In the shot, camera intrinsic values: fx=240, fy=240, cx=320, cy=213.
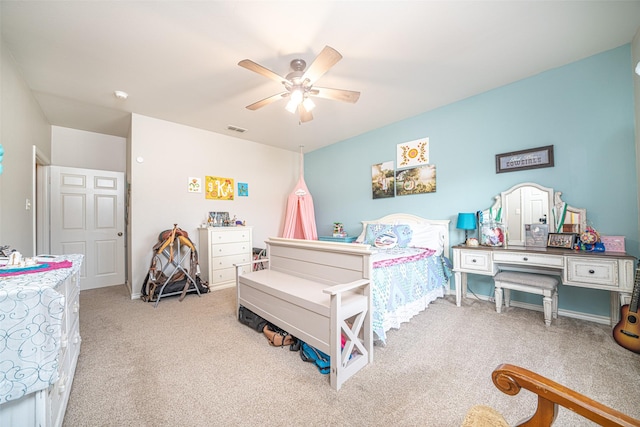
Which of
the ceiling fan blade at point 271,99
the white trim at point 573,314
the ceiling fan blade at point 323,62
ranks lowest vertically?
the white trim at point 573,314

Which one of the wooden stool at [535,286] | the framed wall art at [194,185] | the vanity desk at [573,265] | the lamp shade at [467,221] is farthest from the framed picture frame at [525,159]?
the framed wall art at [194,185]

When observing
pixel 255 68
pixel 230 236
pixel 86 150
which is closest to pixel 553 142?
pixel 255 68

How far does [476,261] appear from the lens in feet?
9.18

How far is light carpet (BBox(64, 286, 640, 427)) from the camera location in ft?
4.54

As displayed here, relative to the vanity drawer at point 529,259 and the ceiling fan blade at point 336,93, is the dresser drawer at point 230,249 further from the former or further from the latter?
the vanity drawer at point 529,259

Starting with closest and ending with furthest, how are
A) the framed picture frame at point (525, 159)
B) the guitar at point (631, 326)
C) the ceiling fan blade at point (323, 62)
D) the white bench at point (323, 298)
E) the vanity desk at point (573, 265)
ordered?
the white bench at point (323, 298), the ceiling fan blade at point (323, 62), the guitar at point (631, 326), the vanity desk at point (573, 265), the framed picture frame at point (525, 159)

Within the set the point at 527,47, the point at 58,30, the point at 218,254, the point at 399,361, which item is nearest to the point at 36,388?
the point at 399,361

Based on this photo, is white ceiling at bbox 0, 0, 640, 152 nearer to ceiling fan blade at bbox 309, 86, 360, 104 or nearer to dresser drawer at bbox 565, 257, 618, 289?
ceiling fan blade at bbox 309, 86, 360, 104

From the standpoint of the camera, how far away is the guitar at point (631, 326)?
190cm

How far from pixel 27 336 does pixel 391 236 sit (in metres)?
3.27

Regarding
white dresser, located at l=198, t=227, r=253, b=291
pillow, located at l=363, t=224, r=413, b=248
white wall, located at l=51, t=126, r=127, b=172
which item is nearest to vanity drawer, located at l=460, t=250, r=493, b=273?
pillow, located at l=363, t=224, r=413, b=248

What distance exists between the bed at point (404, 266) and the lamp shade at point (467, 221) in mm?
265

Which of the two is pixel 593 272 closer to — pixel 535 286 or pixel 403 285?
pixel 535 286

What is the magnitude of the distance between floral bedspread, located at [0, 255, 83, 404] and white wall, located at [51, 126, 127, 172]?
13.9 ft
